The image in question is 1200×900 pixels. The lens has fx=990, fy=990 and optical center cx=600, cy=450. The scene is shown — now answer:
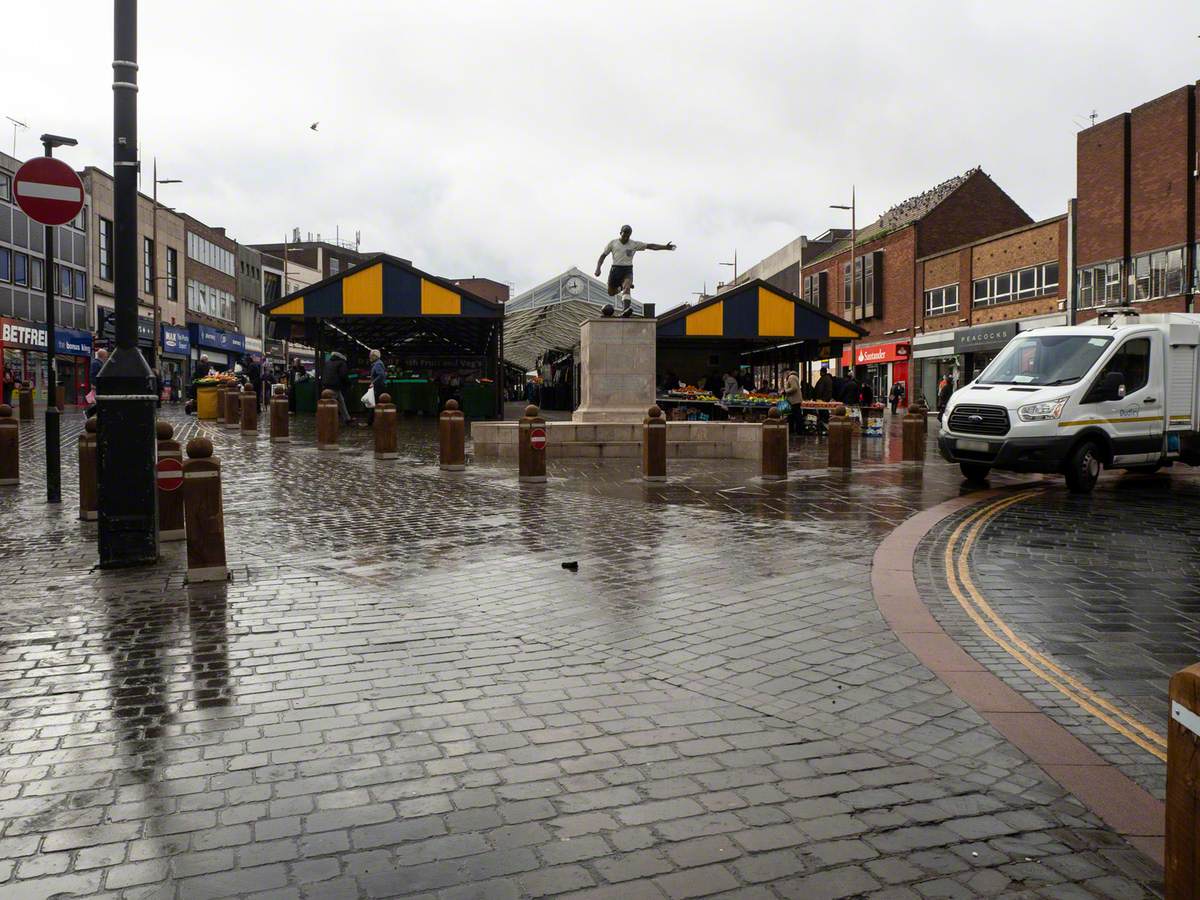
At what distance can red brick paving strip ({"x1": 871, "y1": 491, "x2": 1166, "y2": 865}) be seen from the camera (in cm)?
324

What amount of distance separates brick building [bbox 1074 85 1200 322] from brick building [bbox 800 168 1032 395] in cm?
1108

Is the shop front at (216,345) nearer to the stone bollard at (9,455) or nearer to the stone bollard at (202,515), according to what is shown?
the stone bollard at (9,455)

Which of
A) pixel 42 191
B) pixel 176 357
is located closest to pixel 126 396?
pixel 42 191

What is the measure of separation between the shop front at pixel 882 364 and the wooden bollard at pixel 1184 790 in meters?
49.2

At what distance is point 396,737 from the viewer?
12.8 feet

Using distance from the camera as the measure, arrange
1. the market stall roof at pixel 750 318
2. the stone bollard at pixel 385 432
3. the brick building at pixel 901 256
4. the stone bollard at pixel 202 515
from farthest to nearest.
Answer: the brick building at pixel 901 256 → the market stall roof at pixel 750 318 → the stone bollard at pixel 385 432 → the stone bollard at pixel 202 515

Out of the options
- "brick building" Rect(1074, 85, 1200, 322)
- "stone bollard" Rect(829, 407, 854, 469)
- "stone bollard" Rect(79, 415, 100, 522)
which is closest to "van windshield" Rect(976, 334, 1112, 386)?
"stone bollard" Rect(829, 407, 854, 469)

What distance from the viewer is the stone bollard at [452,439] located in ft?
46.3

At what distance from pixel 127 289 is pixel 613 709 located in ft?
16.7

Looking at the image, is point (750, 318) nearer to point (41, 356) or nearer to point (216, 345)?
point (41, 356)

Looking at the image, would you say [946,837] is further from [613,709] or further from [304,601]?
[304,601]

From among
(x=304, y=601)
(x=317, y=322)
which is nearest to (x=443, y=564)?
(x=304, y=601)

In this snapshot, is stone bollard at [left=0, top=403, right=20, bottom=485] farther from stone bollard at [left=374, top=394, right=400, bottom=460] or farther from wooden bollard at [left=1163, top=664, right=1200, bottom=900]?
wooden bollard at [left=1163, top=664, right=1200, bottom=900]

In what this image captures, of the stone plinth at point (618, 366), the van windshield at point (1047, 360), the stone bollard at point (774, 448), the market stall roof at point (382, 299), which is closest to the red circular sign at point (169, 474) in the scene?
the stone bollard at point (774, 448)
